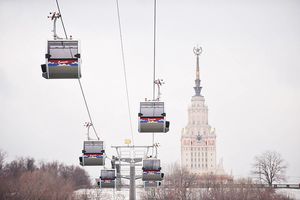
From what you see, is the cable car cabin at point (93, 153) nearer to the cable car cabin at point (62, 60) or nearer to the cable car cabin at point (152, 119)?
the cable car cabin at point (152, 119)

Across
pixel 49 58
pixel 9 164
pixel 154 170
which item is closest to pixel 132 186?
pixel 154 170

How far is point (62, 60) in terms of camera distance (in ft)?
89.0

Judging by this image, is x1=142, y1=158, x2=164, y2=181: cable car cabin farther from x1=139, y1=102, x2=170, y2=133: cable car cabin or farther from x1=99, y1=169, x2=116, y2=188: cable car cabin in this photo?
x1=139, y1=102, x2=170, y2=133: cable car cabin

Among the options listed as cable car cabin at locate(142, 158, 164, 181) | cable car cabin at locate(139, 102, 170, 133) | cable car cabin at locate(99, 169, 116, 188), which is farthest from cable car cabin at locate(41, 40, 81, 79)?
cable car cabin at locate(99, 169, 116, 188)

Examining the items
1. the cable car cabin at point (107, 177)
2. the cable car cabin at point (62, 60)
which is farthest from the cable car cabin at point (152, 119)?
the cable car cabin at point (107, 177)

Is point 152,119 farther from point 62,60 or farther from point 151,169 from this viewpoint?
point 151,169

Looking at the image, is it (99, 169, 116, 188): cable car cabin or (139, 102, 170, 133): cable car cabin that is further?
(99, 169, 116, 188): cable car cabin

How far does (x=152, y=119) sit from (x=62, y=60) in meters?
10.5

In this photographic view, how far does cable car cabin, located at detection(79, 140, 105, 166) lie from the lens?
46.2m

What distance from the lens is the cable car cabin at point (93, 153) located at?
4616 cm

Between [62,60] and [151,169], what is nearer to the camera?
[62,60]

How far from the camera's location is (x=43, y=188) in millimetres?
87938

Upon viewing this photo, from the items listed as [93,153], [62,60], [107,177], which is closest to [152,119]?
[62,60]

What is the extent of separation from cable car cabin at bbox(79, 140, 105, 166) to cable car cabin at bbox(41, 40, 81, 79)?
19.2 meters
